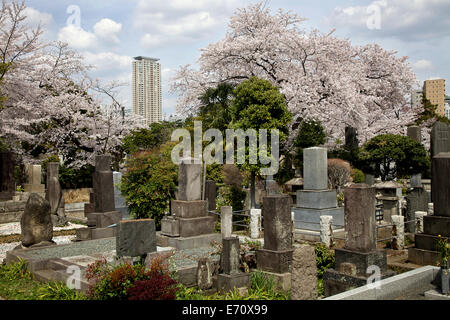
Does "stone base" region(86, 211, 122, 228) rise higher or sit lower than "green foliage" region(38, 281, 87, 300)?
higher

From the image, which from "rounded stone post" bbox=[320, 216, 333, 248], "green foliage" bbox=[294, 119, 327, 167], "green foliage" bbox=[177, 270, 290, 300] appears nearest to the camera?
"green foliage" bbox=[177, 270, 290, 300]

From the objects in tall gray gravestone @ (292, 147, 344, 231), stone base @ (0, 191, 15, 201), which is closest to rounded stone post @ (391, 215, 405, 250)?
tall gray gravestone @ (292, 147, 344, 231)

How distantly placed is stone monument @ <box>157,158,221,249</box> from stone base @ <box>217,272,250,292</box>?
15.2ft

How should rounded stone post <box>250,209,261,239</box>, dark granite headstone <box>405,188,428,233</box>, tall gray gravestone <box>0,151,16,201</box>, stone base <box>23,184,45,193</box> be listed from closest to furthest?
dark granite headstone <box>405,188,428,233</box> → rounded stone post <box>250,209,261,239</box> → tall gray gravestone <box>0,151,16,201</box> → stone base <box>23,184,45,193</box>

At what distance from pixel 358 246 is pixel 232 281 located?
240 centimetres

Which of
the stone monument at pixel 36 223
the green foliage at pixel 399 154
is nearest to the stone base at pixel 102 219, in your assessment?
the stone monument at pixel 36 223

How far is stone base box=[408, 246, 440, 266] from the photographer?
928 centimetres

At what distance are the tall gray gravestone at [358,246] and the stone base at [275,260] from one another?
3.26ft

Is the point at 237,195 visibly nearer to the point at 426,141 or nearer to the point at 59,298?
the point at 59,298

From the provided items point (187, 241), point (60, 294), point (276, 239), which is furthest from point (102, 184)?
point (276, 239)

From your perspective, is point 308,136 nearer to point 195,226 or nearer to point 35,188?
point 195,226

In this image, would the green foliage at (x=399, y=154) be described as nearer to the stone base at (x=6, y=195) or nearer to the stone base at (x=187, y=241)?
the stone base at (x=187, y=241)

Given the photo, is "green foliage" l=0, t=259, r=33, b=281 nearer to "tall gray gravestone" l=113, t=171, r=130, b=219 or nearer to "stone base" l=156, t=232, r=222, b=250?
"stone base" l=156, t=232, r=222, b=250
